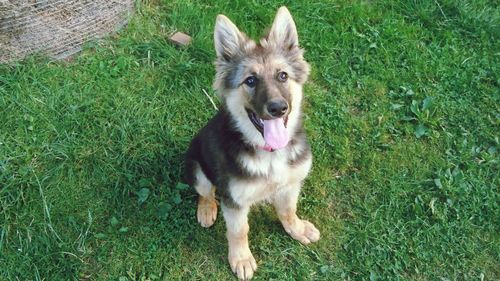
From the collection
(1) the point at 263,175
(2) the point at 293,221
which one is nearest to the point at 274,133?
(1) the point at 263,175

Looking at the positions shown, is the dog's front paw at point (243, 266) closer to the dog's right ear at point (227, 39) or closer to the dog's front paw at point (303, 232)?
the dog's front paw at point (303, 232)

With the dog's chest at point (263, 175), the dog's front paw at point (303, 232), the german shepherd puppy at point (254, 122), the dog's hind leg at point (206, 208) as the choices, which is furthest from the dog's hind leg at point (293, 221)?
the dog's hind leg at point (206, 208)

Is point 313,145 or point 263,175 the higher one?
point 263,175

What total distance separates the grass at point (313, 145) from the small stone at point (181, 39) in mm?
79

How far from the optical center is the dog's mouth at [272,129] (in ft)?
9.87

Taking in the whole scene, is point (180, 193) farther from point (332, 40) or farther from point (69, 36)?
point (332, 40)

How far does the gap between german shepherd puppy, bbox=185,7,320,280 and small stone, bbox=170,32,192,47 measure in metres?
1.55

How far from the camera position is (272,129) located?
301 cm

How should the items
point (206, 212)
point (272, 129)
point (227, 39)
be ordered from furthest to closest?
point (206, 212) → point (227, 39) → point (272, 129)

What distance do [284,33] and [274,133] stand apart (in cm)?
65

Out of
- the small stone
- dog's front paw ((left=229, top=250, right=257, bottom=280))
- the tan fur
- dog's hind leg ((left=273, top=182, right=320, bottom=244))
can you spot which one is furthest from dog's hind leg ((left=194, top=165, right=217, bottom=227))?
the small stone

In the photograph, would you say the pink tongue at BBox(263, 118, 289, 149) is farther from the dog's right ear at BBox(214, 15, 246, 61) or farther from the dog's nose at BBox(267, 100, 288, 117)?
the dog's right ear at BBox(214, 15, 246, 61)

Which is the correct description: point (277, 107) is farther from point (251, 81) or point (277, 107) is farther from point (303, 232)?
point (303, 232)

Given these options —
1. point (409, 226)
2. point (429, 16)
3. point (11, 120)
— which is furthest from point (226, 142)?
point (429, 16)
